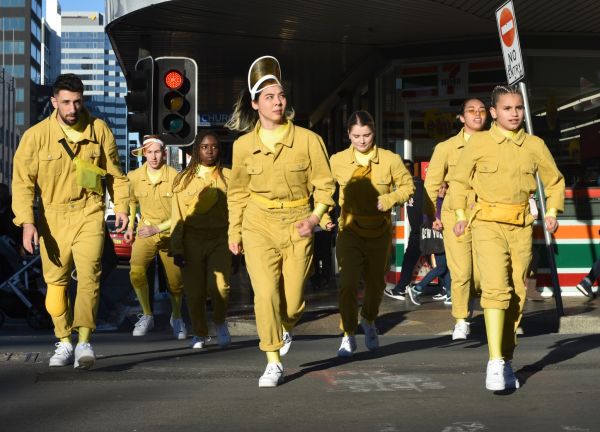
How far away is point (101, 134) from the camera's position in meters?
8.81

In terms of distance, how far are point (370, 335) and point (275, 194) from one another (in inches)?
89.8

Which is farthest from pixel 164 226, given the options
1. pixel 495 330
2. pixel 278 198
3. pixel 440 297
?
pixel 440 297

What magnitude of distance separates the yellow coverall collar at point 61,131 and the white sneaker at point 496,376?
3249 mm

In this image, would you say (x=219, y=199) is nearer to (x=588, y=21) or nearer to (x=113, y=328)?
(x=113, y=328)

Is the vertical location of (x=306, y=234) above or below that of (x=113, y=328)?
above

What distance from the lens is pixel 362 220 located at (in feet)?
31.6

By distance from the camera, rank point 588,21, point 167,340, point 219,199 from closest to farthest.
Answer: point 219,199 < point 167,340 < point 588,21

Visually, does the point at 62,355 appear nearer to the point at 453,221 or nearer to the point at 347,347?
the point at 347,347

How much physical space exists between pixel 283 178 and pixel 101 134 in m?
1.56

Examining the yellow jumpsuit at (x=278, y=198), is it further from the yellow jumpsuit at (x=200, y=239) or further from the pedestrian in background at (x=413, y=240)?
the pedestrian in background at (x=413, y=240)

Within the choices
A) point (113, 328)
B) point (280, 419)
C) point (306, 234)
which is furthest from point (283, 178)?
point (113, 328)

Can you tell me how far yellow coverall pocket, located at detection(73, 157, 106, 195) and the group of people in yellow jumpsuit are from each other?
0.01 meters

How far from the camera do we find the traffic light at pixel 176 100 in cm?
1411

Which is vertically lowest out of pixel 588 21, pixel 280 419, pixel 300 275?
pixel 280 419
